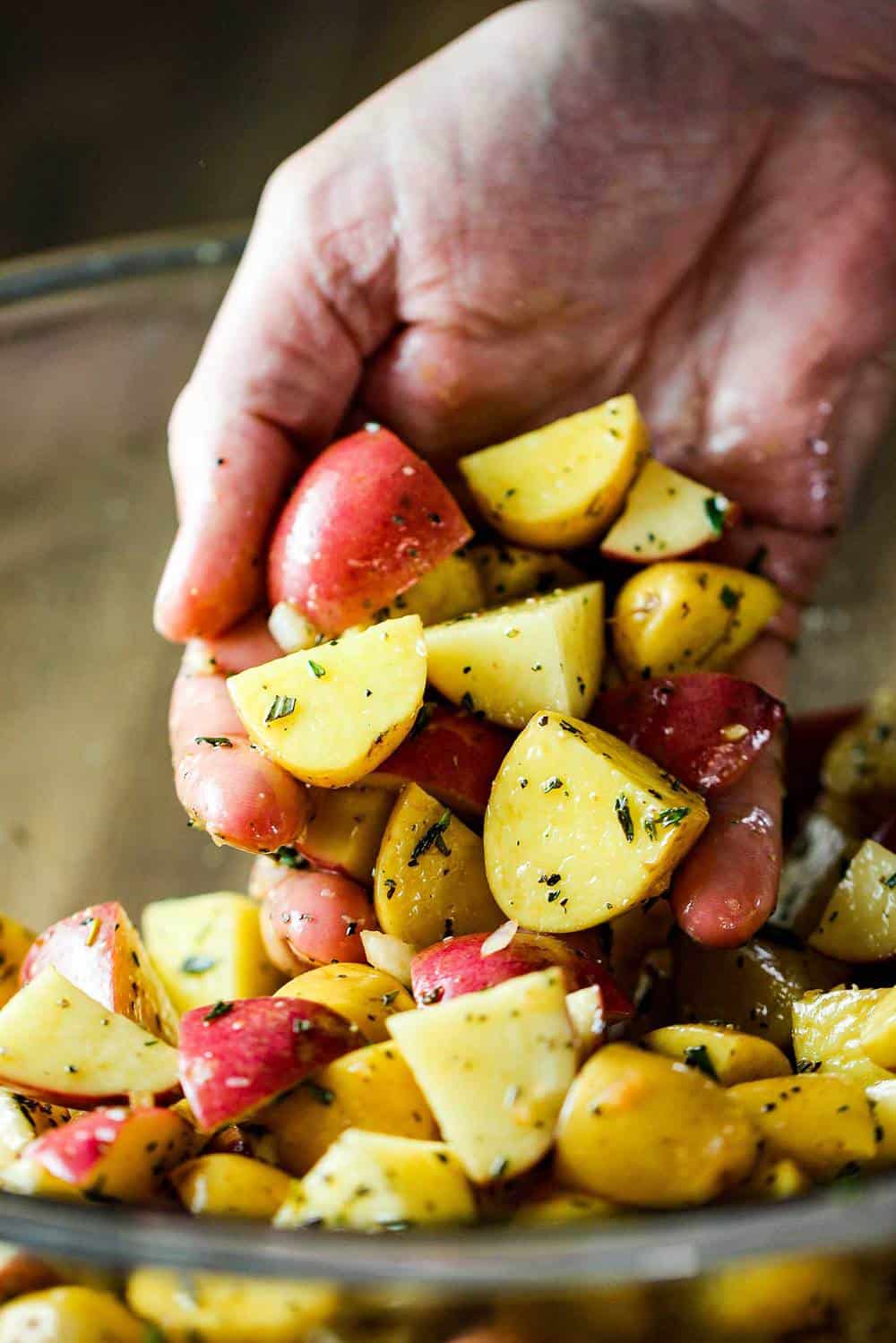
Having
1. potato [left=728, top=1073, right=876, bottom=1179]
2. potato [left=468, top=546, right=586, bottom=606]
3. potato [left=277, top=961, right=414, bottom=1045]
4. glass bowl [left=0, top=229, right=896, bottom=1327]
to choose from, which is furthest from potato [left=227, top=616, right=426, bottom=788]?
glass bowl [left=0, top=229, right=896, bottom=1327]

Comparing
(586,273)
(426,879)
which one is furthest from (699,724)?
(586,273)

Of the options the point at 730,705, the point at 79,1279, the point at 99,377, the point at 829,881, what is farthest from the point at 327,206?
the point at 79,1279

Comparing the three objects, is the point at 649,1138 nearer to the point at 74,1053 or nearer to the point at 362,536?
the point at 74,1053

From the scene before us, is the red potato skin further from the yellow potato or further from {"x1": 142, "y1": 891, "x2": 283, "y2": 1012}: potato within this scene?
the yellow potato

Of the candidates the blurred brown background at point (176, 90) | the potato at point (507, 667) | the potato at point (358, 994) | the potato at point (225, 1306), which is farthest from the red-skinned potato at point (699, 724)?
the blurred brown background at point (176, 90)

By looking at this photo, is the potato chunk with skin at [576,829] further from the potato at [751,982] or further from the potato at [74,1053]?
the potato at [74,1053]

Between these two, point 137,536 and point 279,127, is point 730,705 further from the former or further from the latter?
point 279,127
